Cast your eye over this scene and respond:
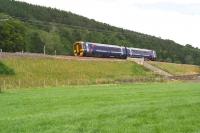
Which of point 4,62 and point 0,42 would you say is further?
point 0,42

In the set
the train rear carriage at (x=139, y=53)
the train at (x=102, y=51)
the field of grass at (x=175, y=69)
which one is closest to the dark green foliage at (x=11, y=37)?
the train at (x=102, y=51)

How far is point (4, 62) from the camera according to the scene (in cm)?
6988

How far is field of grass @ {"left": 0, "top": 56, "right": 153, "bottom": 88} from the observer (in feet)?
210

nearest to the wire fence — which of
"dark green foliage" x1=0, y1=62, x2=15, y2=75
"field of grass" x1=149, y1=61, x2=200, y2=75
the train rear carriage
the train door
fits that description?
"dark green foliage" x1=0, y1=62, x2=15, y2=75

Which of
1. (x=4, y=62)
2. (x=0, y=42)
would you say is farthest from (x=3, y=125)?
(x=0, y=42)

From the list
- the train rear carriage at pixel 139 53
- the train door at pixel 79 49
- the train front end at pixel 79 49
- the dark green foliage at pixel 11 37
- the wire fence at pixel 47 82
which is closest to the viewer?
the wire fence at pixel 47 82

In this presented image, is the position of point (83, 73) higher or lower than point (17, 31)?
lower

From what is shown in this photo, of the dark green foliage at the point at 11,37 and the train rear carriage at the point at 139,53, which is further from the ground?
the dark green foliage at the point at 11,37

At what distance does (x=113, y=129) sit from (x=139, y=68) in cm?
7796

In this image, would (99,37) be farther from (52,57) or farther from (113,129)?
(113,129)

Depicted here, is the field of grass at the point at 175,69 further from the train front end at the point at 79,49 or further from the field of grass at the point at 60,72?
the train front end at the point at 79,49

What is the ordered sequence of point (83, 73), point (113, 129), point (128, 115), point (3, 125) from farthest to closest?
point (83, 73) < point (128, 115) < point (3, 125) < point (113, 129)

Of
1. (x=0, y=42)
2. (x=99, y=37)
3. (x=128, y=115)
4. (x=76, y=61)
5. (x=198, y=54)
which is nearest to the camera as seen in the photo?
(x=128, y=115)

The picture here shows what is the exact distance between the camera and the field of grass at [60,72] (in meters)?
63.9
